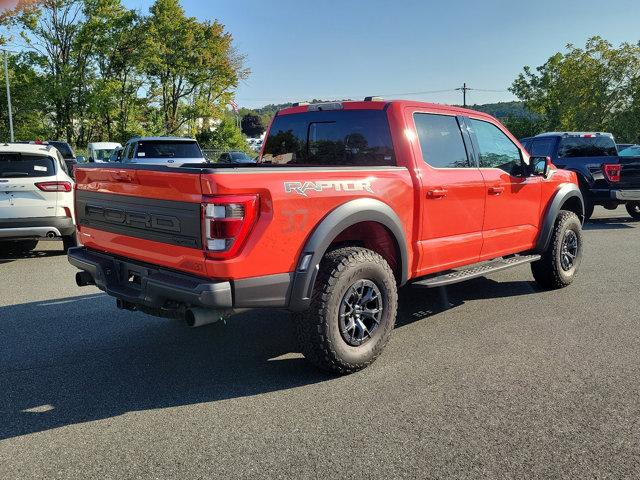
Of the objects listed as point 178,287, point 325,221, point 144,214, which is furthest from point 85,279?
point 325,221

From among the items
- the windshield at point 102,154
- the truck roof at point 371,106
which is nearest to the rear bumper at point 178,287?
the truck roof at point 371,106

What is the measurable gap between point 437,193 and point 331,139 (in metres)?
1.04

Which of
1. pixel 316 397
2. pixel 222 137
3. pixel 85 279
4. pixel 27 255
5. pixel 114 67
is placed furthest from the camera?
pixel 222 137

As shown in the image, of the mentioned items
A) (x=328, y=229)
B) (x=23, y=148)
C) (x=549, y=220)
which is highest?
(x=23, y=148)

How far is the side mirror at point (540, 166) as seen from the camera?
5.61 m

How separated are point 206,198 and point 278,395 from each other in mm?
1350

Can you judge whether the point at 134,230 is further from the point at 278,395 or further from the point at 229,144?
the point at 229,144

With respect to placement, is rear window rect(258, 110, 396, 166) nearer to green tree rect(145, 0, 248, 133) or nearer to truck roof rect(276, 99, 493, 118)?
truck roof rect(276, 99, 493, 118)

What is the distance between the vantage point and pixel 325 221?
3.65 m

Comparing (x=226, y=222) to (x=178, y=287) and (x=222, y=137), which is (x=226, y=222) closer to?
(x=178, y=287)

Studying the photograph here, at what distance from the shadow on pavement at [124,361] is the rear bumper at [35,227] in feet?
7.11

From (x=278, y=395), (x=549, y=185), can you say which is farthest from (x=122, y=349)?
(x=549, y=185)

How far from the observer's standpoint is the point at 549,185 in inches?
235

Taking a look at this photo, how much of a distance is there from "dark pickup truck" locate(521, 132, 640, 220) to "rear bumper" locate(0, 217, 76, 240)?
917 centimetres
